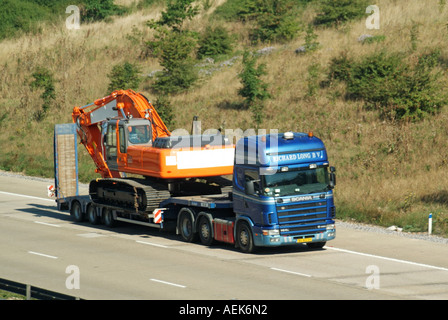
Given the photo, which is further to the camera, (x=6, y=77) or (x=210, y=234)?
(x=6, y=77)

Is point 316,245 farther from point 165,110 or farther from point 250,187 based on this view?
point 165,110

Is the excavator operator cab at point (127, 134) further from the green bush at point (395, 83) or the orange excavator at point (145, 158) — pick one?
the green bush at point (395, 83)

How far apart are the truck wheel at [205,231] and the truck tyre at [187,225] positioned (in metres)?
0.25

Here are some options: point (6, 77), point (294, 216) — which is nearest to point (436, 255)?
point (294, 216)

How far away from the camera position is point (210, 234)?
2227 centimetres

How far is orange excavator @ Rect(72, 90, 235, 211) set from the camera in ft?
76.2

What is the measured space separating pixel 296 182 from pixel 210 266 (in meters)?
3.34

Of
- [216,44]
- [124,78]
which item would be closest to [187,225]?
[124,78]

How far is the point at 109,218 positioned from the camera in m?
26.2

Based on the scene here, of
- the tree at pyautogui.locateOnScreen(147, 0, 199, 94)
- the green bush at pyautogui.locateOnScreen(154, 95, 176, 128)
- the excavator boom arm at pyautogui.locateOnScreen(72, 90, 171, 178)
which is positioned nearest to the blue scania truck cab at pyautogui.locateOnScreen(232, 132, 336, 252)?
the excavator boom arm at pyautogui.locateOnScreen(72, 90, 171, 178)

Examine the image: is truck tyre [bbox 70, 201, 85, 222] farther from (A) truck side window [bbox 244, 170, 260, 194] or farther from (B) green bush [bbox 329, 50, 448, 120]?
(B) green bush [bbox 329, 50, 448, 120]
